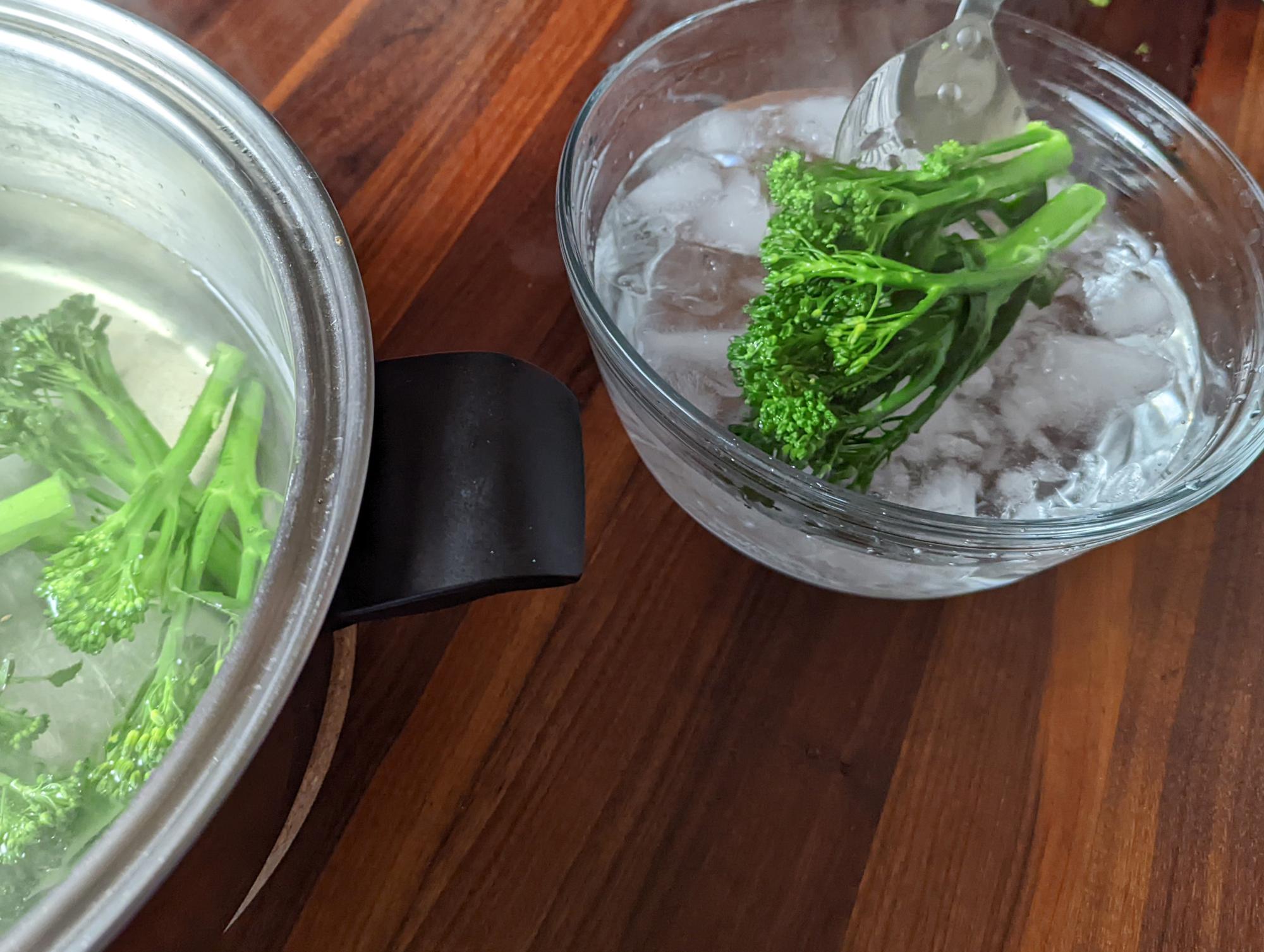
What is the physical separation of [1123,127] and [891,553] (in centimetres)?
42

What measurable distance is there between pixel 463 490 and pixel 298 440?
0.06 m

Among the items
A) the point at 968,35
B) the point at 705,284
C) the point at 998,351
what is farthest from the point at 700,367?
the point at 968,35

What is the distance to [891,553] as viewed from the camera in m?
0.48

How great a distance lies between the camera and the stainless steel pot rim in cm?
27

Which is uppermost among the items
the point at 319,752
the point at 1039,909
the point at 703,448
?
the point at 703,448

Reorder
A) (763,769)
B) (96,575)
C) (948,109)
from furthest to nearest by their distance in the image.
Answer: (948,109) < (763,769) < (96,575)

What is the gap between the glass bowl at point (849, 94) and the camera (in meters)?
0.45

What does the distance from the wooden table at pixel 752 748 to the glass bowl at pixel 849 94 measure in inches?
2.1

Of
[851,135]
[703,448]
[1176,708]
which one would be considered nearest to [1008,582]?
[1176,708]

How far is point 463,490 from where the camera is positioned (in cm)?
33

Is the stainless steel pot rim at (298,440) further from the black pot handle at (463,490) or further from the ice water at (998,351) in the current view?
the ice water at (998,351)

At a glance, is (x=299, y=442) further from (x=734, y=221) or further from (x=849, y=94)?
(x=849, y=94)

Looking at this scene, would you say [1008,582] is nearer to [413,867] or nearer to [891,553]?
[891,553]

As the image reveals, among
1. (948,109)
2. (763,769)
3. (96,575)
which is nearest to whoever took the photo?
(96,575)
